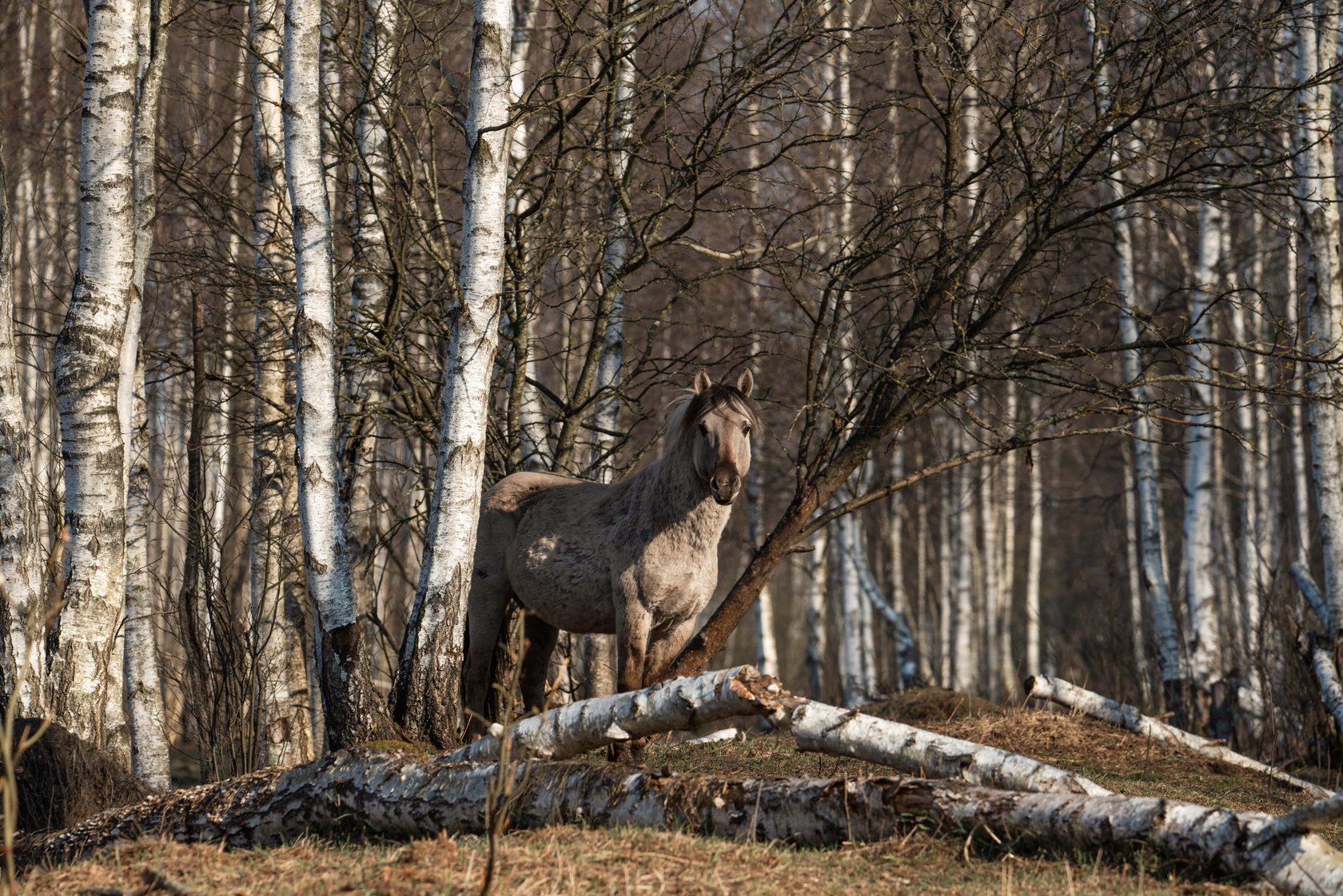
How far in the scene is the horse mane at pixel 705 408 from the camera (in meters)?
7.11

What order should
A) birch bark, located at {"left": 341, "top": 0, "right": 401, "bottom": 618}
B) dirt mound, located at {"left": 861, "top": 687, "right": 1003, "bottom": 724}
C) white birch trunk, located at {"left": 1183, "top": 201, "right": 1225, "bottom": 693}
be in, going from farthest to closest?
white birch trunk, located at {"left": 1183, "top": 201, "right": 1225, "bottom": 693}, dirt mound, located at {"left": 861, "top": 687, "right": 1003, "bottom": 724}, birch bark, located at {"left": 341, "top": 0, "right": 401, "bottom": 618}

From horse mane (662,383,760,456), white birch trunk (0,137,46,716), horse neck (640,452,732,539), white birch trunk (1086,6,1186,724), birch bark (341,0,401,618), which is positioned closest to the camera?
white birch trunk (0,137,46,716)

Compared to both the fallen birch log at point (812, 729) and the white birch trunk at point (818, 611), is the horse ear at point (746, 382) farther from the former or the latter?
the white birch trunk at point (818, 611)

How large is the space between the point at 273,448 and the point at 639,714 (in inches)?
247

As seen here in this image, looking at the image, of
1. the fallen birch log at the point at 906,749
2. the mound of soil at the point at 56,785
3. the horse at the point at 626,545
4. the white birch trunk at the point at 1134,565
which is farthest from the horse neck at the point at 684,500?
the white birch trunk at the point at 1134,565

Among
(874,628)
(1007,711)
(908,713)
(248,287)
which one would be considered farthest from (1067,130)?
(874,628)

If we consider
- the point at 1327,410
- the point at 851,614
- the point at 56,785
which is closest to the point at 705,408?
the point at 56,785

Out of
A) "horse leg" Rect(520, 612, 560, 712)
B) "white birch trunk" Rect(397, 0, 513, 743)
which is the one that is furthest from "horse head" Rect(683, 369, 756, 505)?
"horse leg" Rect(520, 612, 560, 712)

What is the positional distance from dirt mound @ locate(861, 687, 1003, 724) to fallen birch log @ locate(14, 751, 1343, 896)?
5.34 metres

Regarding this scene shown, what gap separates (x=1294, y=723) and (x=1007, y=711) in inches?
113

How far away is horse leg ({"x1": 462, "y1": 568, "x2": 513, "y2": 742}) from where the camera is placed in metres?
8.38

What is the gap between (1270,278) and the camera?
22547 millimetres

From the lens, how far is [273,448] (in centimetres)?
1057

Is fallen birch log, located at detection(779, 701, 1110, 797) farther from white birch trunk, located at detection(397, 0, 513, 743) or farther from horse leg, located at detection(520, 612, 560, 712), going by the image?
horse leg, located at detection(520, 612, 560, 712)
